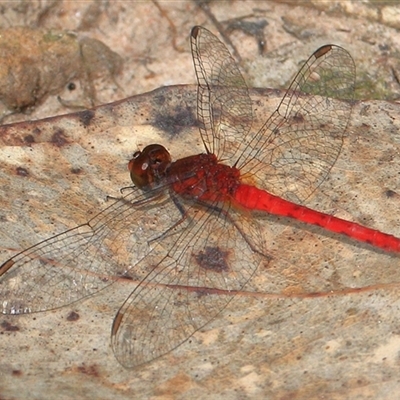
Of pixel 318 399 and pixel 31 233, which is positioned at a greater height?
pixel 31 233

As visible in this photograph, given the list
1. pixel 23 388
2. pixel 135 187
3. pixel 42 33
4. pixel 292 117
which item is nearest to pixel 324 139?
pixel 292 117

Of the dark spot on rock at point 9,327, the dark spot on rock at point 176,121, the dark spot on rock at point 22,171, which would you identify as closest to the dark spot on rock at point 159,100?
the dark spot on rock at point 176,121

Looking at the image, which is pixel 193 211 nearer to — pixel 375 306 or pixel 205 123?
pixel 205 123

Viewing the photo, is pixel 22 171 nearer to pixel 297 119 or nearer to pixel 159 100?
pixel 159 100

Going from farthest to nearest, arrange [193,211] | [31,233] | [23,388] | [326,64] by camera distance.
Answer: [326,64]
[193,211]
[31,233]
[23,388]

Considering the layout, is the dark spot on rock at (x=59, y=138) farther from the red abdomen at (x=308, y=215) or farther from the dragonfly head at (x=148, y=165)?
the red abdomen at (x=308, y=215)

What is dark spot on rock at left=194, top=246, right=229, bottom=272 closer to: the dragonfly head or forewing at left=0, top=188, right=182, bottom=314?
forewing at left=0, top=188, right=182, bottom=314

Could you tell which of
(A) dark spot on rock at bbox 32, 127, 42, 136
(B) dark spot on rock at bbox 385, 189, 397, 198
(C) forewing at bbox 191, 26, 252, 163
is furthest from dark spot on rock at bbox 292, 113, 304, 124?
(A) dark spot on rock at bbox 32, 127, 42, 136
